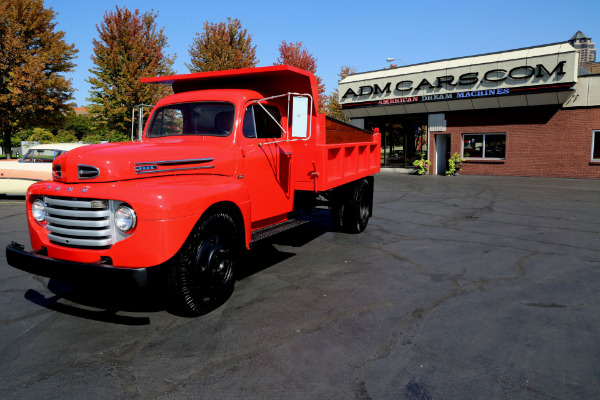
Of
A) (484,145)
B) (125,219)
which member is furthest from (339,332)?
(484,145)

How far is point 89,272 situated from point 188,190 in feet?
3.50

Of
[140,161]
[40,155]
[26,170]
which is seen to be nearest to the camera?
[140,161]

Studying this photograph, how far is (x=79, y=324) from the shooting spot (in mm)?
4121

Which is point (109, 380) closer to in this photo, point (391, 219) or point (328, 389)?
point (328, 389)

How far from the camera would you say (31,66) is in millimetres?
21031

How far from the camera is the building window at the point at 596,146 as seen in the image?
19125 millimetres

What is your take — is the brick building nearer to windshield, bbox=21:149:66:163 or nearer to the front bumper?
windshield, bbox=21:149:66:163

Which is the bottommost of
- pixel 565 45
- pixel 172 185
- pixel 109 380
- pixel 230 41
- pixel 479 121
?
pixel 109 380

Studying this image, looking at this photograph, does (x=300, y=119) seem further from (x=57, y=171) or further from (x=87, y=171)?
(x=57, y=171)

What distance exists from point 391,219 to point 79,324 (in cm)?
711

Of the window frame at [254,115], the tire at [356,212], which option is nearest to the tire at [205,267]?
the window frame at [254,115]

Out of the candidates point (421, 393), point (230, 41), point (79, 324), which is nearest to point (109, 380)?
point (79, 324)

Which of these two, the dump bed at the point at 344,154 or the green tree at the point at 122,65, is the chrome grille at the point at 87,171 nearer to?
the dump bed at the point at 344,154

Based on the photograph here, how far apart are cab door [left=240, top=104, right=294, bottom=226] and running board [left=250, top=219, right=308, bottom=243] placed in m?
0.13
